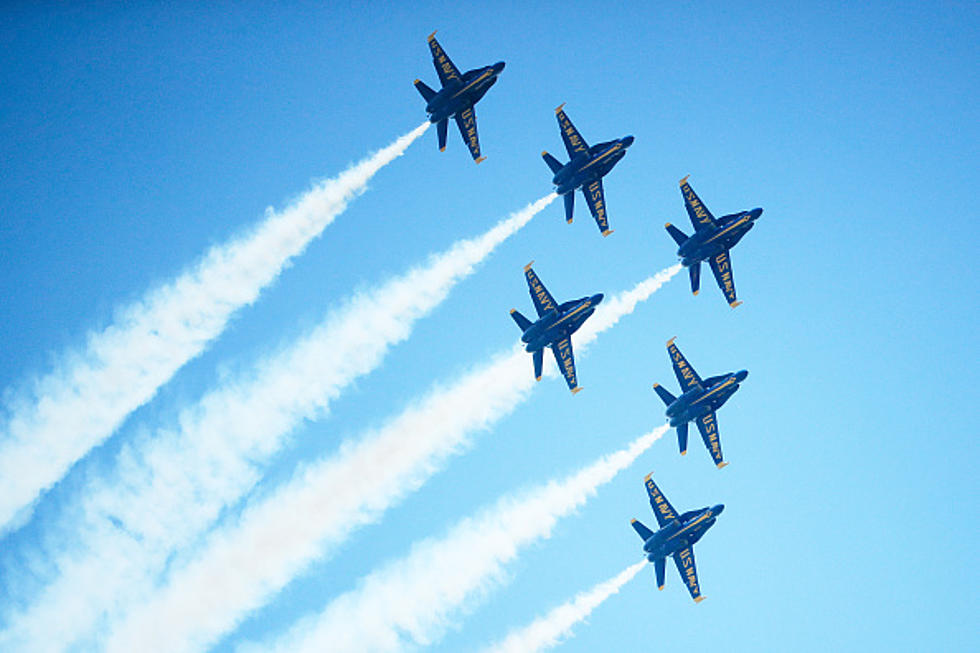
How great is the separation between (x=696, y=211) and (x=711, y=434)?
1775 centimetres

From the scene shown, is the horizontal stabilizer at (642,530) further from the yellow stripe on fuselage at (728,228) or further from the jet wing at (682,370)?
the yellow stripe on fuselage at (728,228)

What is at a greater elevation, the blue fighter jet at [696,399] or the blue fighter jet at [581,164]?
the blue fighter jet at [581,164]

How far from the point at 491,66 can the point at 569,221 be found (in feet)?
43.5

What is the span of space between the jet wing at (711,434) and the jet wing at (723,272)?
9.84m

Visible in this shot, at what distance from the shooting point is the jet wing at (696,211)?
287ft

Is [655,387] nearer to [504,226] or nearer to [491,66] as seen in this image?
[504,226]

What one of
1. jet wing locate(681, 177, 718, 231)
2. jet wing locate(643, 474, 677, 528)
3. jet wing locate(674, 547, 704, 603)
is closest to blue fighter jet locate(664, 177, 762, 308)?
jet wing locate(681, 177, 718, 231)

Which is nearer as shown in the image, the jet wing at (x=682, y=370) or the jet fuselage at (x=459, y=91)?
the jet fuselage at (x=459, y=91)

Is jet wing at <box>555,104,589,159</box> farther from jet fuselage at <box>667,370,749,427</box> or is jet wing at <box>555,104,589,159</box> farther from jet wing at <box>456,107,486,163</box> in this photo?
jet fuselage at <box>667,370,749,427</box>

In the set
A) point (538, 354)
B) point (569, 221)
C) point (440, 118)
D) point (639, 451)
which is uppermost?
point (440, 118)

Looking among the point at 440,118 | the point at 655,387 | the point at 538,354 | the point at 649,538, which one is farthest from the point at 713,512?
the point at 440,118

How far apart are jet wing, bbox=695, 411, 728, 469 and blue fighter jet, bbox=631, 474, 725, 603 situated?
157 inches

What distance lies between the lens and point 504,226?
88625 millimetres

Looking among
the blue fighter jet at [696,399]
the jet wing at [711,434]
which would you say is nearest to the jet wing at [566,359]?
the blue fighter jet at [696,399]
